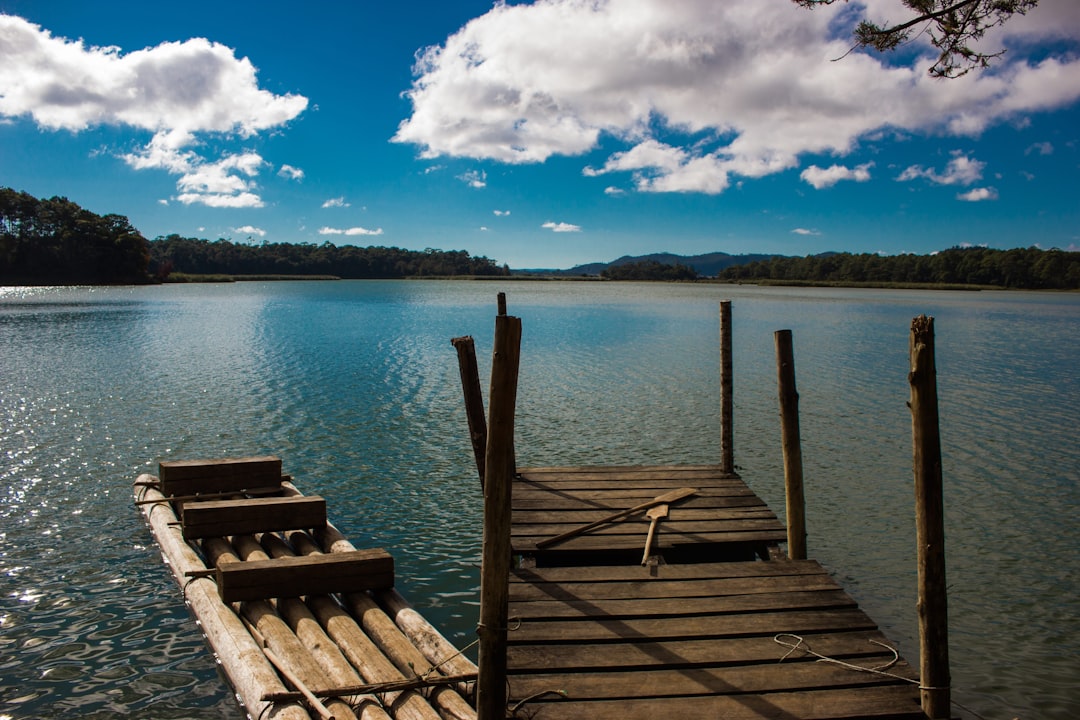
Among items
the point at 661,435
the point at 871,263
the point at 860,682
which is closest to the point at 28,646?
the point at 860,682

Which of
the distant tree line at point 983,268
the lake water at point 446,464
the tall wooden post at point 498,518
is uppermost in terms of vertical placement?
the distant tree line at point 983,268

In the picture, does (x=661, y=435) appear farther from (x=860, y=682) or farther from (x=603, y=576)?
(x=860, y=682)

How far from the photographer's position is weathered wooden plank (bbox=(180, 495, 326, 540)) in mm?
10000

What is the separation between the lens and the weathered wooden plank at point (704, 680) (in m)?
5.46

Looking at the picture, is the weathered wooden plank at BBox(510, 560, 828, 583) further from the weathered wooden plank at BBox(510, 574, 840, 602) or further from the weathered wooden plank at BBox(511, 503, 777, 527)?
the weathered wooden plank at BBox(511, 503, 777, 527)

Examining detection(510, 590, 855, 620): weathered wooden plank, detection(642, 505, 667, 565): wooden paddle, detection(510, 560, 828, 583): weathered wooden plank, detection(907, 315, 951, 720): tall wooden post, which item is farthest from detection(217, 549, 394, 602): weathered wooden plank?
detection(907, 315, 951, 720): tall wooden post

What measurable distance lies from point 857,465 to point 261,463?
42.0 feet

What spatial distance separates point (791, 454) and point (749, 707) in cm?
429

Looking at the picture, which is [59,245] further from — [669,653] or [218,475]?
[669,653]

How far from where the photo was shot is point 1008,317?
67.6 metres

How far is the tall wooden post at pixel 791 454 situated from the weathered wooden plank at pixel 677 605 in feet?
4.83

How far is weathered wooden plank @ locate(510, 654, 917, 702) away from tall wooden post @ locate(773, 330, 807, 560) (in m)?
2.76

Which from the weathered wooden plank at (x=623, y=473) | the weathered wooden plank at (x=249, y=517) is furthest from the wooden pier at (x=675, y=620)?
the weathered wooden plank at (x=249, y=517)

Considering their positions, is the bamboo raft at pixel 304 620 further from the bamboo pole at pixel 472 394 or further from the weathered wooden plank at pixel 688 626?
the bamboo pole at pixel 472 394
